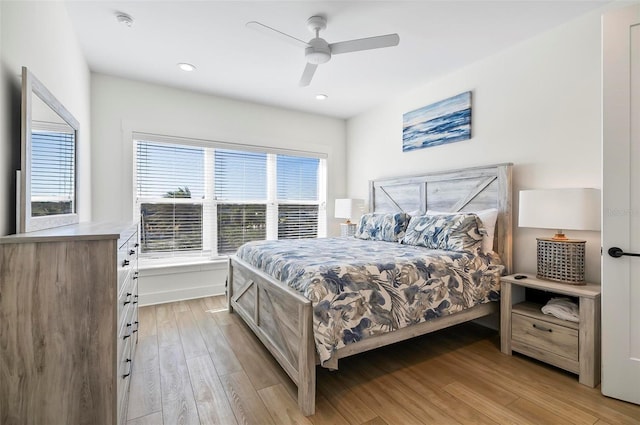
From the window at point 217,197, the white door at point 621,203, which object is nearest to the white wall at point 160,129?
the window at point 217,197

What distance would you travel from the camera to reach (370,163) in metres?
4.61

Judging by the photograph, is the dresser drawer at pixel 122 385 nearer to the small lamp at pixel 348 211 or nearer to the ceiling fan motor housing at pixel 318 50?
the ceiling fan motor housing at pixel 318 50

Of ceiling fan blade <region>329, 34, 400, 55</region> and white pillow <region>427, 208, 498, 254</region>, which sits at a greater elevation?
ceiling fan blade <region>329, 34, 400, 55</region>

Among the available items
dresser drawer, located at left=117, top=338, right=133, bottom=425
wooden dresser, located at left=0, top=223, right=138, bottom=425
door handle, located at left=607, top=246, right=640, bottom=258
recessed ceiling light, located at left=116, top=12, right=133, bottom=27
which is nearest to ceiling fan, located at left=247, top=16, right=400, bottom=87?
recessed ceiling light, located at left=116, top=12, right=133, bottom=27

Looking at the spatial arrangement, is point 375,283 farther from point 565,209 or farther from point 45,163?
point 45,163

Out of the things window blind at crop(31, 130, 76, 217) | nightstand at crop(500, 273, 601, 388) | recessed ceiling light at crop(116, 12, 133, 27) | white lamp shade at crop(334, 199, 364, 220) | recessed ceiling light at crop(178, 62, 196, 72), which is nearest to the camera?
Result: window blind at crop(31, 130, 76, 217)

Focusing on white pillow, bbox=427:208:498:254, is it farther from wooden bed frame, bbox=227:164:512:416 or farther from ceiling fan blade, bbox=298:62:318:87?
ceiling fan blade, bbox=298:62:318:87

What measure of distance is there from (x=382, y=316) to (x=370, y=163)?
120 inches

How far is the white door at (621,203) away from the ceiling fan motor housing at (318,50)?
1.79 metres

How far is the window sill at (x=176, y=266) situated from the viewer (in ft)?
11.8

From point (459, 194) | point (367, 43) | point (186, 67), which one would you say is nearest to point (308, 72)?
point (367, 43)

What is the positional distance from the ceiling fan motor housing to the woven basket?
89.3 inches

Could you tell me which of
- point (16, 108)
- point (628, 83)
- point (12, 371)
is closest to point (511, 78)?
point (628, 83)

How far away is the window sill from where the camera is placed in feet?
11.8
